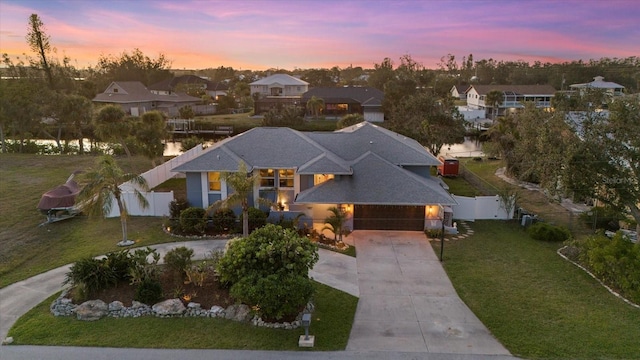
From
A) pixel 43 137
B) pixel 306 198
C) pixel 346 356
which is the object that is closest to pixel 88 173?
pixel 306 198

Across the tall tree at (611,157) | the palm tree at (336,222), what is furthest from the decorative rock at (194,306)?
the tall tree at (611,157)

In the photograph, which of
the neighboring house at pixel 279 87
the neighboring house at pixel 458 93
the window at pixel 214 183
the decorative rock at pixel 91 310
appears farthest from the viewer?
the neighboring house at pixel 458 93

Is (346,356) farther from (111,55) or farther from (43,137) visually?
(111,55)

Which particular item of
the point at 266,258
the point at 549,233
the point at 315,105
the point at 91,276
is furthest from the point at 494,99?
the point at 91,276

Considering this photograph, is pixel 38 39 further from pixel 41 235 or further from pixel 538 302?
pixel 538 302

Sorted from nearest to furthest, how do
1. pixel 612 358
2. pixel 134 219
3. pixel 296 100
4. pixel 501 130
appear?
pixel 612 358 < pixel 134 219 < pixel 501 130 < pixel 296 100

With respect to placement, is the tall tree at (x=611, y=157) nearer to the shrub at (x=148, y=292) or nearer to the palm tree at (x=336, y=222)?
the palm tree at (x=336, y=222)
